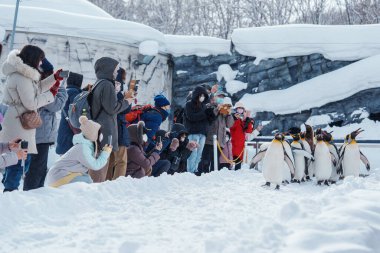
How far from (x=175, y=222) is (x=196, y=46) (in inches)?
551

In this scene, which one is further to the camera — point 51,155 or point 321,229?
point 51,155

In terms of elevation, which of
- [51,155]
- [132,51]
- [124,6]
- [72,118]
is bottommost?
[51,155]

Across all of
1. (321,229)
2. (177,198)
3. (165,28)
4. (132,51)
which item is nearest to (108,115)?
(177,198)

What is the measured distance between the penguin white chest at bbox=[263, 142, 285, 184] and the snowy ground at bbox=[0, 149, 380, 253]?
5.64 feet

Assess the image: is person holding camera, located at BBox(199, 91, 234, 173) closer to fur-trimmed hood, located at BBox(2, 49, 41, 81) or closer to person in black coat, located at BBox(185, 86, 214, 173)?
person in black coat, located at BBox(185, 86, 214, 173)

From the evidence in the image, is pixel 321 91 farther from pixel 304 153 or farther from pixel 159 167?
pixel 159 167

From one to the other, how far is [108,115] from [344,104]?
11.5m

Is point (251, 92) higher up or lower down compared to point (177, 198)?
higher up

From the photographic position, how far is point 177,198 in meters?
4.43

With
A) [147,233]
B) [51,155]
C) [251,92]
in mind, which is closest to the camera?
[147,233]

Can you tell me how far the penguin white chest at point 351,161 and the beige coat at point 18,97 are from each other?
543 cm

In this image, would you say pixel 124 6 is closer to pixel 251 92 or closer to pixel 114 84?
pixel 251 92

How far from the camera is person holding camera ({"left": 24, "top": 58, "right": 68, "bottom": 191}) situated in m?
4.36

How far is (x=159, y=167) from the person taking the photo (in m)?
6.66
